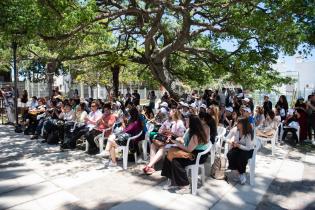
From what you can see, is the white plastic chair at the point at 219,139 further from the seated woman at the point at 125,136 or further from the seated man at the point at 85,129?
the seated man at the point at 85,129

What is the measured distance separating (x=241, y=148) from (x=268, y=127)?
12.9 ft

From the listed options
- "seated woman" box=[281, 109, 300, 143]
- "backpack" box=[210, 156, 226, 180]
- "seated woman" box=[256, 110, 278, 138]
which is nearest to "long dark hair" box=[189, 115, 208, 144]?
"backpack" box=[210, 156, 226, 180]

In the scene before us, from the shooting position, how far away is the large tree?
967cm

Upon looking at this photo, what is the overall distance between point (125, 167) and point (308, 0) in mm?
6565

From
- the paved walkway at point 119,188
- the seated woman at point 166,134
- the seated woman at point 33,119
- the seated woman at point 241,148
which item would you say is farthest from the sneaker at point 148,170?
the seated woman at point 33,119

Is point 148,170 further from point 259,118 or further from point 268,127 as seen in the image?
point 259,118

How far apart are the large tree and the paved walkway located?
13.8ft

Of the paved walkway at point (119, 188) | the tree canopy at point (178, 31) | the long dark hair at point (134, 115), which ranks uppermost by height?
the tree canopy at point (178, 31)

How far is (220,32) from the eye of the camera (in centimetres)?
1276

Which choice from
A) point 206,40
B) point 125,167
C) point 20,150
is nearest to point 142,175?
point 125,167

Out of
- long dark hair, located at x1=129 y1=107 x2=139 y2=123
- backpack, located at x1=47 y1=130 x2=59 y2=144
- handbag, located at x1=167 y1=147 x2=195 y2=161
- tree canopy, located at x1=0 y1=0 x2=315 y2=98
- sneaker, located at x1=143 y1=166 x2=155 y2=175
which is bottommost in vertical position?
sneaker, located at x1=143 y1=166 x2=155 y2=175

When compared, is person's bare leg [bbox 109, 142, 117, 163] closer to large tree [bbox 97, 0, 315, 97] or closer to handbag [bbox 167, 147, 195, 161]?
handbag [bbox 167, 147, 195, 161]

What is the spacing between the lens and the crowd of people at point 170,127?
18.8 ft

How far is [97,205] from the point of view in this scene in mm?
4977
